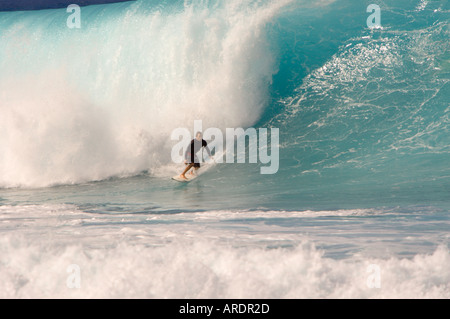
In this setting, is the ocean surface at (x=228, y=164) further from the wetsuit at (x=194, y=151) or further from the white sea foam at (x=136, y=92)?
the wetsuit at (x=194, y=151)

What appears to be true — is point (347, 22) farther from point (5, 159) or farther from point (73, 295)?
point (73, 295)

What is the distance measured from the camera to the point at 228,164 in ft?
35.7

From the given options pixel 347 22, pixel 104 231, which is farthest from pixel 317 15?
pixel 104 231

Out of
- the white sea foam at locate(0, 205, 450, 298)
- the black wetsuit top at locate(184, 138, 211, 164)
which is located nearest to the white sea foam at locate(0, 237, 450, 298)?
the white sea foam at locate(0, 205, 450, 298)

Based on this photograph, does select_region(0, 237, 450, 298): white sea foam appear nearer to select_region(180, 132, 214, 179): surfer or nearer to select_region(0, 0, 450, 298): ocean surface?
select_region(0, 0, 450, 298): ocean surface

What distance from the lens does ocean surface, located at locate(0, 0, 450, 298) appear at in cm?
416

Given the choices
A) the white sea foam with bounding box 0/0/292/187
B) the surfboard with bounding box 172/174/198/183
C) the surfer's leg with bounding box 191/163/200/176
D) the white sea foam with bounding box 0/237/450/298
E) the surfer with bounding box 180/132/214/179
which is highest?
the white sea foam with bounding box 0/0/292/187

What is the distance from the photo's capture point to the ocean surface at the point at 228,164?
416cm

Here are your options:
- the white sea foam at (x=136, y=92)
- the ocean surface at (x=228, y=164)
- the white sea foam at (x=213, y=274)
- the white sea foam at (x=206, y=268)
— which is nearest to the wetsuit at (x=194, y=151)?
the ocean surface at (x=228, y=164)

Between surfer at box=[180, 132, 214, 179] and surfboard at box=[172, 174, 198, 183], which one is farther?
surfboard at box=[172, 174, 198, 183]

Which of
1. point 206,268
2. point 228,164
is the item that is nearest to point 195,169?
point 228,164

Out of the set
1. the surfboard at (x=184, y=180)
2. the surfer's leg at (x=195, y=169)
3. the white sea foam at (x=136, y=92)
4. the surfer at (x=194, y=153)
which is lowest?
the surfboard at (x=184, y=180)

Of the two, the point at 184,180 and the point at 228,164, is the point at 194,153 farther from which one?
the point at 228,164

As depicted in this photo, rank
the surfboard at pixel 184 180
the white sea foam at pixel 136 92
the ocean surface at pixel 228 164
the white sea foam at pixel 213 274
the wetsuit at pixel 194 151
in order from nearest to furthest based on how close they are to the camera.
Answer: the white sea foam at pixel 213 274, the ocean surface at pixel 228 164, the wetsuit at pixel 194 151, the surfboard at pixel 184 180, the white sea foam at pixel 136 92
